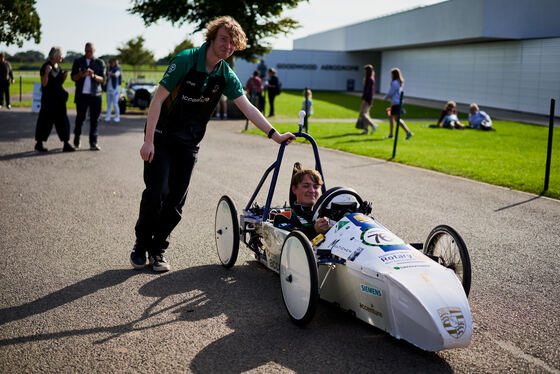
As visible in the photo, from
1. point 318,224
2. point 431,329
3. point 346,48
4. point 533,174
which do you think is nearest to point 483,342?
point 431,329

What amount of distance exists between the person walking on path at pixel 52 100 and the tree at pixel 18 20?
138ft

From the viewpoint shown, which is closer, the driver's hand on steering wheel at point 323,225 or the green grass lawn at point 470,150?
the driver's hand on steering wheel at point 323,225

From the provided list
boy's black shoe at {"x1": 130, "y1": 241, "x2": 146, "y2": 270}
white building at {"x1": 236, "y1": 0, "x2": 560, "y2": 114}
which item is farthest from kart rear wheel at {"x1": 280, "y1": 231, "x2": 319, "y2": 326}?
white building at {"x1": 236, "y1": 0, "x2": 560, "y2": 114}

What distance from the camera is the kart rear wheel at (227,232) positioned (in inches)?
205

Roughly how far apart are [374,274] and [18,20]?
54195mm

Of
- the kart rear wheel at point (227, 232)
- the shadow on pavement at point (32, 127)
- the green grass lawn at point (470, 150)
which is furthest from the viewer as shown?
the shadow on pavement at point (32, 127)

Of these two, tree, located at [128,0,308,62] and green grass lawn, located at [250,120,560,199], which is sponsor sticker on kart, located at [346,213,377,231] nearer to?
green grass lawn, located at [250,120,560,199]

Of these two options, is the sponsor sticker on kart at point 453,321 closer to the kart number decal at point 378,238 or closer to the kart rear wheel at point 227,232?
the kart number decal at point 378,238

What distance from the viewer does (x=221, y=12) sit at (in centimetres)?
2509

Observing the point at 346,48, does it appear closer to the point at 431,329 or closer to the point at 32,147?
the point at 32,147

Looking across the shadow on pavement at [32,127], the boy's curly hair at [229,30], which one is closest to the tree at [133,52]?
the shadow on pavement at [32,127]

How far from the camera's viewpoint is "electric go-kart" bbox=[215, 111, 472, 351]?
3.38 meters

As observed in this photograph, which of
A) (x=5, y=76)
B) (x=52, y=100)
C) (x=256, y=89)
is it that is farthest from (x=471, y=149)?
(x=5, y=76)

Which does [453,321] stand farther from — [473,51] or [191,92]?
[473,51]
